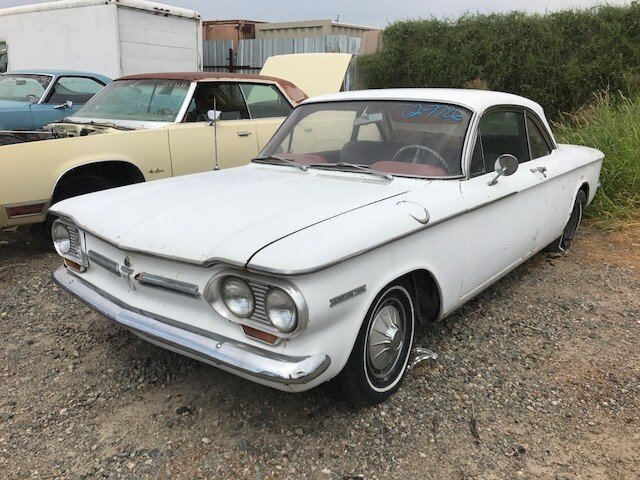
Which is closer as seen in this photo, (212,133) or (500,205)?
(500,205)

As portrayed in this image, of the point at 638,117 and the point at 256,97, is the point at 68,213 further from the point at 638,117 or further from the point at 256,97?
the point at 638,117

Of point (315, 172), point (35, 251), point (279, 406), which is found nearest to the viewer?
point (279, 406)

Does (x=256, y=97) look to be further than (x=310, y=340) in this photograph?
Yes

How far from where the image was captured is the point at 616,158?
6367 mm

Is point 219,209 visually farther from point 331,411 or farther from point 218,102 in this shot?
point 218,102

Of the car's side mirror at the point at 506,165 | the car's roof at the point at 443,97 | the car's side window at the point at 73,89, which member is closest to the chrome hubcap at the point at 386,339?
the car's side mirror at the point at 506,165

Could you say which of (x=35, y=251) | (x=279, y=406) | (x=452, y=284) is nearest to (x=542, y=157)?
(x=452, y=284)

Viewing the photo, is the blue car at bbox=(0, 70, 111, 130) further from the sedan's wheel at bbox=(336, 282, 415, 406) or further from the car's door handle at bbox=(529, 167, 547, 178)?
the sedan's wheel at bbox=(336, 282, 415, 406)

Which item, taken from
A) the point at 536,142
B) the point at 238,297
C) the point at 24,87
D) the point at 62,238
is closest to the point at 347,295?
the point at 238,297

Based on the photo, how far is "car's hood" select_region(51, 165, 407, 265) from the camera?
2289 millimetres

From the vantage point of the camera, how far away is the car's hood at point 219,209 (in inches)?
90.1

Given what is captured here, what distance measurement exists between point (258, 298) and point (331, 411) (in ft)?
2.67

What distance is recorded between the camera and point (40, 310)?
3.73 m

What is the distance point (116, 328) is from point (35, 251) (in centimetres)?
196
